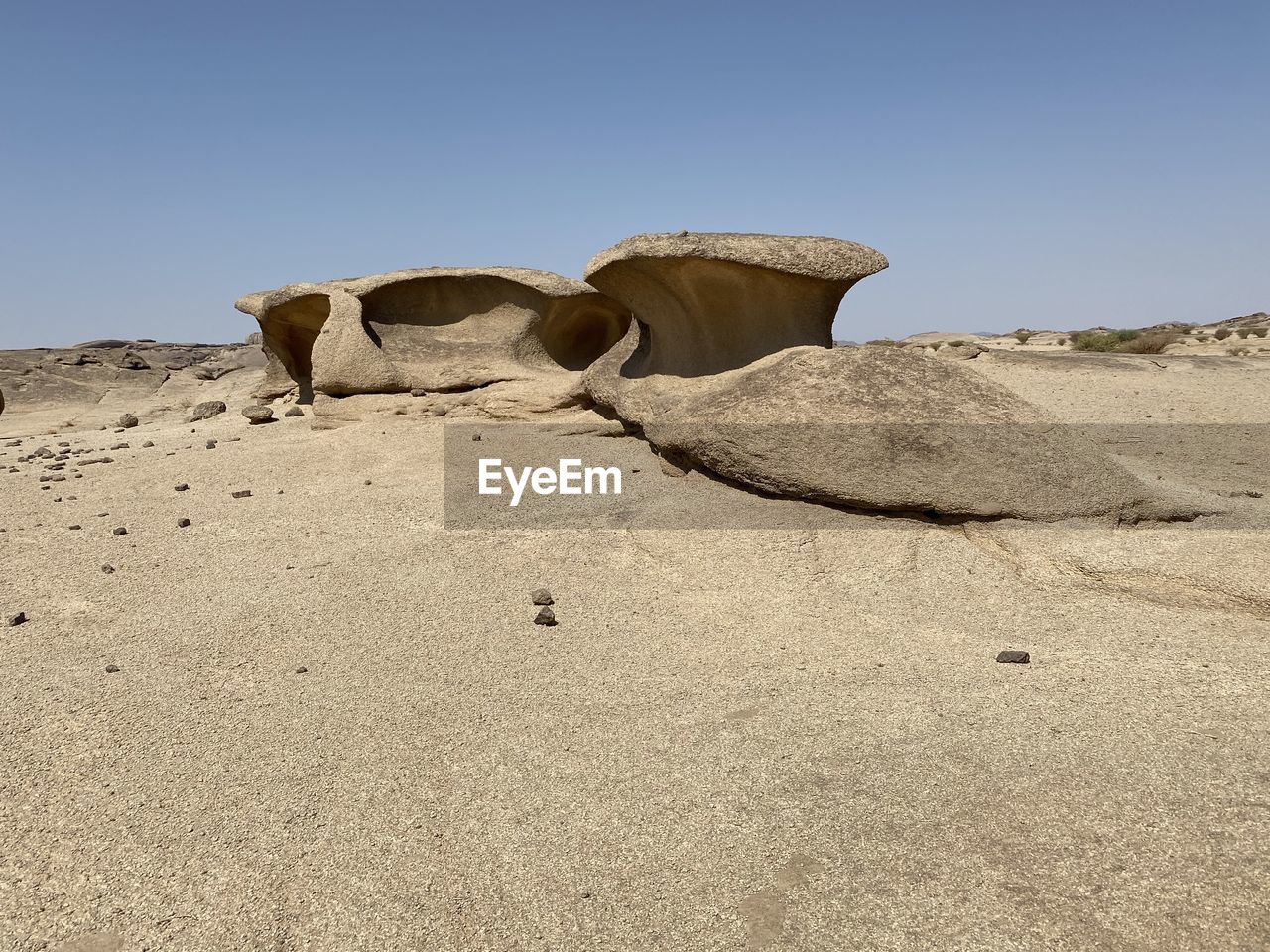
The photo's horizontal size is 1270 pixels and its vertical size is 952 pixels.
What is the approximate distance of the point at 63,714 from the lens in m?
2.47

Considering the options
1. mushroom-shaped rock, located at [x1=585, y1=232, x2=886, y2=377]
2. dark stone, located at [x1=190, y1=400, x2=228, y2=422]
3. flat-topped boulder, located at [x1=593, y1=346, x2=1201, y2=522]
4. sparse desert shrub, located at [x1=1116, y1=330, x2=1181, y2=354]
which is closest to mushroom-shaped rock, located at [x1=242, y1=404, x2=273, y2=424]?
dark stone, located at [x1=190, y1=400, x2=228, y2=422]

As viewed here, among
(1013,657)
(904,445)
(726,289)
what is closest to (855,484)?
(904,445)

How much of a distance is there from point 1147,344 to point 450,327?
11.5 meters

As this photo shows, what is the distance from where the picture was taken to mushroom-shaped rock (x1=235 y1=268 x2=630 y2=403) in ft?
23.4

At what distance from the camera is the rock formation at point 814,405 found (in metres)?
3.78

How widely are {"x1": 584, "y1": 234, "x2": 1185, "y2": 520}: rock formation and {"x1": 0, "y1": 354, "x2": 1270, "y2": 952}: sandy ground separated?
21 centimetres

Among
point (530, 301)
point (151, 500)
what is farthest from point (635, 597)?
point (530, 301)

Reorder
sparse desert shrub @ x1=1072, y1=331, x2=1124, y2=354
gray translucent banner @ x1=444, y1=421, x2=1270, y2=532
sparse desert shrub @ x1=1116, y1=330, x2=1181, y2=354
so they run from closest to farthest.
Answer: gray translucent banner @ x1=444, y1=421, x2=1270, y2=532, sparse desert shrub @ x1=1116, y1=330, x2=1181, y2=354, sparse desert shrub @ x1=1072, y1=331, x2=1124, y2=354

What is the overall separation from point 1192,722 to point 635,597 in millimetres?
1885

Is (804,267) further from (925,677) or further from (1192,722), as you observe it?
(1192,722)

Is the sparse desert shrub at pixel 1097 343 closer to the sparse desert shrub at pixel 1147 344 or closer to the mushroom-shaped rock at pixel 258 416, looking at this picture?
the sparse desert shrub at pixel 1147 344

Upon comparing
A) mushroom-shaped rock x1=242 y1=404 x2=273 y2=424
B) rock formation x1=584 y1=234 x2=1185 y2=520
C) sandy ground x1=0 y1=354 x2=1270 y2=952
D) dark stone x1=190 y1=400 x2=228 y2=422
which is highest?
rock formation x1=584 y1=234 x2=1185 y2=520

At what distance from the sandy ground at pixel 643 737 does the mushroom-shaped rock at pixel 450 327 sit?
3.04 m

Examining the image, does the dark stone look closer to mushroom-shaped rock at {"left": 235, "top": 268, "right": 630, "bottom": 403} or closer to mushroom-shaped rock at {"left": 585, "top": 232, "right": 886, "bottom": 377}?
mushroom-shaped rock at {"left": 235, "top": 268, "right": 630, "bottom": 403}
